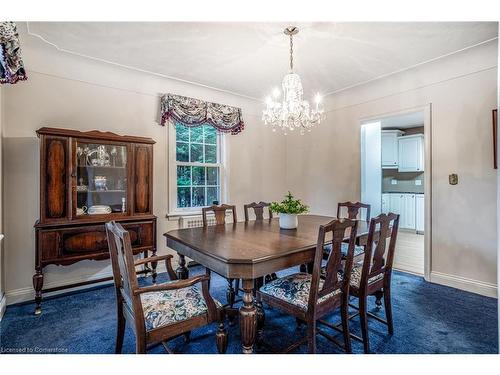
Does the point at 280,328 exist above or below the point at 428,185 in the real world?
below

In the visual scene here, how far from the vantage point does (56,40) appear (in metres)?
2.63

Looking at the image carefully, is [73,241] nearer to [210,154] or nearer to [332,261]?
[210,154]

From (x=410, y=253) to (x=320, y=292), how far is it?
3505 millimetres

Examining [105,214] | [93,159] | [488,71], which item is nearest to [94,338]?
[105,214]

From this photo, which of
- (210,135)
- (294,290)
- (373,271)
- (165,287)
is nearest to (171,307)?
(165,287)

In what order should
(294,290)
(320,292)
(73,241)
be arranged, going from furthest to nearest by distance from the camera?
1. (73,241)
2. (294,290)
3. (320,292)

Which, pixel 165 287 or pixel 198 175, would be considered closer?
pixel 165 287

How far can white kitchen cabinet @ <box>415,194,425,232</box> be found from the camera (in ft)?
19.2

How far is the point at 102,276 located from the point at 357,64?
3.85 m

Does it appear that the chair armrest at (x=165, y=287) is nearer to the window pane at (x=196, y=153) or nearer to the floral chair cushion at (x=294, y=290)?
the floral chair cushion at (x=294, y=290)

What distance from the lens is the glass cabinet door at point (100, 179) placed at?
282cm

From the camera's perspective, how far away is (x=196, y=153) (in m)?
4.02

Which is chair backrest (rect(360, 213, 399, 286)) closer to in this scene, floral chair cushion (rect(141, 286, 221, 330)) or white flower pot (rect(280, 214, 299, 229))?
white flower pot (rect(280, 214, 299, 229))
